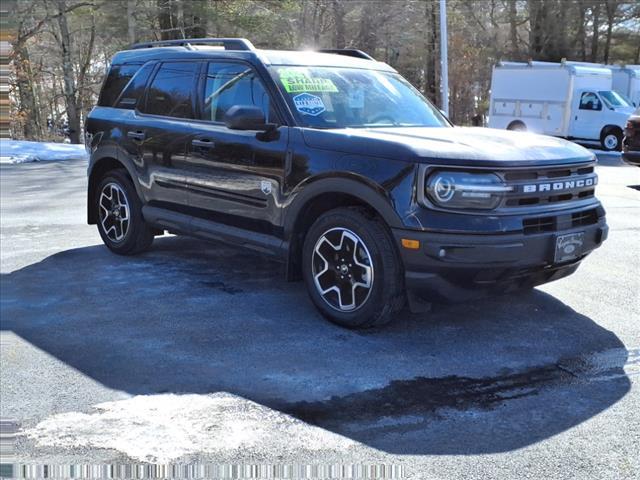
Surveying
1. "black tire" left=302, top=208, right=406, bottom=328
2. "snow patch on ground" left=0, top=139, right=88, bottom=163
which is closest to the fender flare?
"black tire" left=302, top=208, right=406, bottom=328

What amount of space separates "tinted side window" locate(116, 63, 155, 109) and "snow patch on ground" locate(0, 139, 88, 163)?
11.9 meters

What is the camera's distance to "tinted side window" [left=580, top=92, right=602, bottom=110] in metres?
22.5

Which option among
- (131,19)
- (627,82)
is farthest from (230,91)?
(627,82)

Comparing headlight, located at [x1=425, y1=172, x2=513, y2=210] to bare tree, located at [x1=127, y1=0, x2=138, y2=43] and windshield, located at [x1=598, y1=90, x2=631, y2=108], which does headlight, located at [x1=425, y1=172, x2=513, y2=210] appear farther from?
bare tree, located at [x1=127, y1=0, x2=138, y2=43]

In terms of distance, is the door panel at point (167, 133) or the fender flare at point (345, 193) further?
the door panel at point (167, 133)

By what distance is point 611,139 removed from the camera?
22.3m

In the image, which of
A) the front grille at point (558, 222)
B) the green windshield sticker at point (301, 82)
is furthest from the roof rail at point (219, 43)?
the front grille at point (558, 222)

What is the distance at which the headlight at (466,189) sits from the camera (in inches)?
162

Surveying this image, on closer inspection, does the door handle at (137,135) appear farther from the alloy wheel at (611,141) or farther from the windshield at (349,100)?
the alloy wheel at (611,141)

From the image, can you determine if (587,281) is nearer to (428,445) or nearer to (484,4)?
(428,445)

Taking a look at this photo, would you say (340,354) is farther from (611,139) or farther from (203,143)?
(611,139)

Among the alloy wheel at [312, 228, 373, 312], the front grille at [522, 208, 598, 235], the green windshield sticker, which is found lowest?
the alloy wheel at [312, 228, 373, 312]

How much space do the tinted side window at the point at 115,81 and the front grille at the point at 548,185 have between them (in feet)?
13.1

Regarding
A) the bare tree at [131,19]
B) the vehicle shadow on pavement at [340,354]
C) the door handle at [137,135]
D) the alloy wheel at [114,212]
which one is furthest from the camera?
the bare tree at [131,19]
